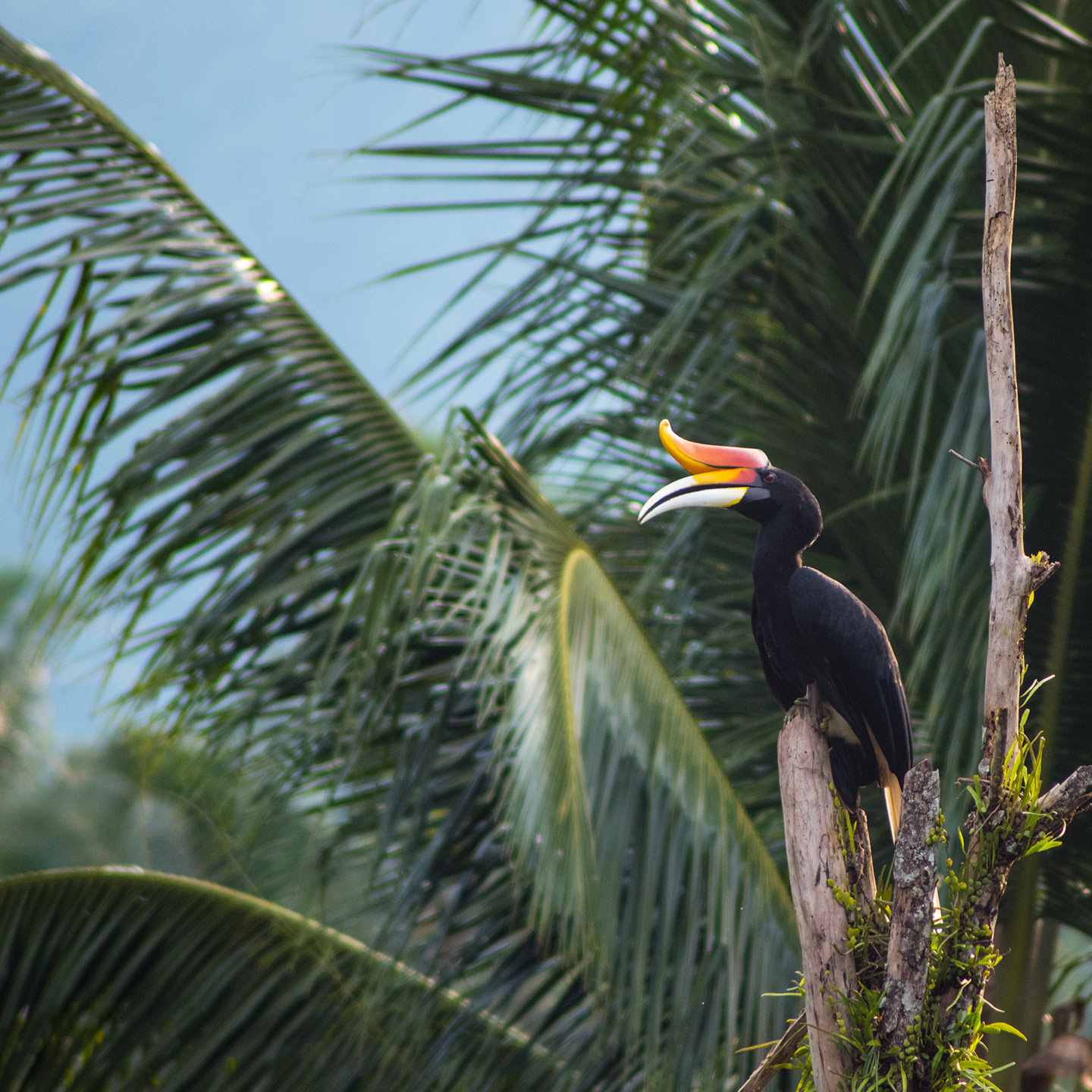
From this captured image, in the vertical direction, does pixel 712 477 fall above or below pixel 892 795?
above

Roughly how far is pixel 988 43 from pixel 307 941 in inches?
136

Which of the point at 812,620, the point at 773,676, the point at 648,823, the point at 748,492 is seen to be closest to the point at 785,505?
the point at 748,492

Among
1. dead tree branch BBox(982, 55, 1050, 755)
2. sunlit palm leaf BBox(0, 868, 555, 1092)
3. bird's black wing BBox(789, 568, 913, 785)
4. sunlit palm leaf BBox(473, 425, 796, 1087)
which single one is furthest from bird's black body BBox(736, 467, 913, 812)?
sunlit palm leaf BBox(0, 868, 555, 1092)

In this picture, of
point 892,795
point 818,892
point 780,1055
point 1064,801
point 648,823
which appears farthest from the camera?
point 648,823

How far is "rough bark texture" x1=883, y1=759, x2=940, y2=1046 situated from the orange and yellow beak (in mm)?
498

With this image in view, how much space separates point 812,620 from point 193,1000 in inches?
103

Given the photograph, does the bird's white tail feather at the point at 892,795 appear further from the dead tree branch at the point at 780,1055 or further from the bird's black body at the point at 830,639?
the dead tree branch at the point at 780,1055

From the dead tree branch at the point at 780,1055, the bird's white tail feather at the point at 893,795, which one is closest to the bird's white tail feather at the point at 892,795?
the bird's white tail feather at the point at 893,795

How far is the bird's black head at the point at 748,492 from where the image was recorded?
1569mm

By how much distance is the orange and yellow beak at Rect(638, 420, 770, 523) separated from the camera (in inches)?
61.4

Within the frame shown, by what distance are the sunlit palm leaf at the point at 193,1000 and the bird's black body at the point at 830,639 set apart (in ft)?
6.44

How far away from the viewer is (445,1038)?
3.08m

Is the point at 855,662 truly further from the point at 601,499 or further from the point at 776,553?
the point at 601,499

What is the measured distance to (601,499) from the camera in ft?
13.1
